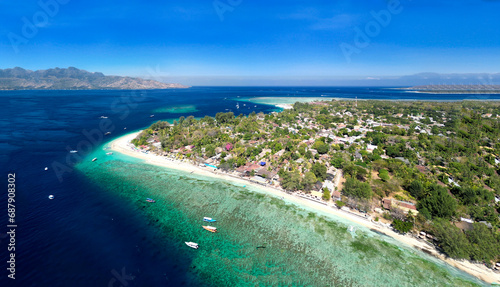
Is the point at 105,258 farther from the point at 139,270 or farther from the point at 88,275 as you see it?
the point at 139,270

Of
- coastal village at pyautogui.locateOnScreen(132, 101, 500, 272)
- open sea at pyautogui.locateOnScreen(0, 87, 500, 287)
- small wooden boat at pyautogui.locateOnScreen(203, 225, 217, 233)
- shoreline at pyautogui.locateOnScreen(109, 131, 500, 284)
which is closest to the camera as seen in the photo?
open sea at pyautogui.locateOnScreen(0, 87, 500, 287)

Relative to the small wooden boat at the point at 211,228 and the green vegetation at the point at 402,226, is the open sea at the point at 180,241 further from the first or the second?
the green vegetation at the point at 402,226

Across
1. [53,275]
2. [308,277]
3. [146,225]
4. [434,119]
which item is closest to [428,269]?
[308,277]

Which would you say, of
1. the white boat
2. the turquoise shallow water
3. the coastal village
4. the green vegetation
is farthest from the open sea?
the coastal village

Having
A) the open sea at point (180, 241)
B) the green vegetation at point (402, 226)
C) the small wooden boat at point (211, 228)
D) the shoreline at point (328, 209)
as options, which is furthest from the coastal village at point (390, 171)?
the small wooden boat at point (211, 228)

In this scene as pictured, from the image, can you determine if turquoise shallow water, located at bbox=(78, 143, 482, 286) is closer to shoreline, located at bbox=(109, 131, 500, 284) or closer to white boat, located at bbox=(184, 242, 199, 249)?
white boat, located at bbox=(184, 242, 199, 249)

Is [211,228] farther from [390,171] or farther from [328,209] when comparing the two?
[390,171]
